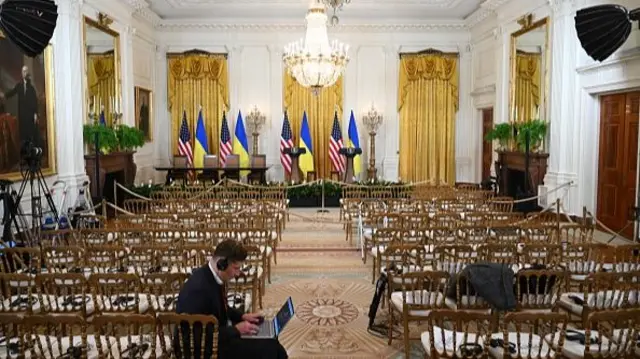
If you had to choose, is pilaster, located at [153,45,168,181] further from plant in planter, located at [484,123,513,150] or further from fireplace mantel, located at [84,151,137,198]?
plant in planter, located at [484,123,513,150]

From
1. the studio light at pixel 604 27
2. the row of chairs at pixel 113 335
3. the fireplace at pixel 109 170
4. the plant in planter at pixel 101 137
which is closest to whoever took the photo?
the row of chairs at pixel 113 335

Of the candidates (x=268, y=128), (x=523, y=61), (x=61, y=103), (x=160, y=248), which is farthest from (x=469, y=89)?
(x=160, y=248)

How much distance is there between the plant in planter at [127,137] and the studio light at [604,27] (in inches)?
404

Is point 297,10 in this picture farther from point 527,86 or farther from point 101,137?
point 101,137

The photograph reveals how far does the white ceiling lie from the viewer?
15820 mm

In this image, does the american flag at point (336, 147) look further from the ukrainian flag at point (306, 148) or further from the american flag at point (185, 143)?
the american flag at point (185, 143)

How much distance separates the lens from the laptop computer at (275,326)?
3766mm

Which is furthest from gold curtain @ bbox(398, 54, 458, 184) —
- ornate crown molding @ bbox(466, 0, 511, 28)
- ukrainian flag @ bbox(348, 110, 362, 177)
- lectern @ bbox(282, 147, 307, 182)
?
lectern @ bbox(282, 147, 307, 182)

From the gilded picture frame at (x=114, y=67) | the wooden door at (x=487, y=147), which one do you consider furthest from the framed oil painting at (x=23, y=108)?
the wooden door at (x=487, y=147)

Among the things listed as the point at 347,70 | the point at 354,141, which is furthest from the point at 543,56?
the point at 347,70

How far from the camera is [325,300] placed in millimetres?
6289

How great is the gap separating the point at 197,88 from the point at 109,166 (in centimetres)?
596

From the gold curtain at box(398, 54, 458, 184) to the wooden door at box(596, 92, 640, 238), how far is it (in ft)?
24.4

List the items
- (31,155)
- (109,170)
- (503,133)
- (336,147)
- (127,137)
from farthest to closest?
(336,147) → (503,133) → (127,137) → (109,170) → (31,155)
